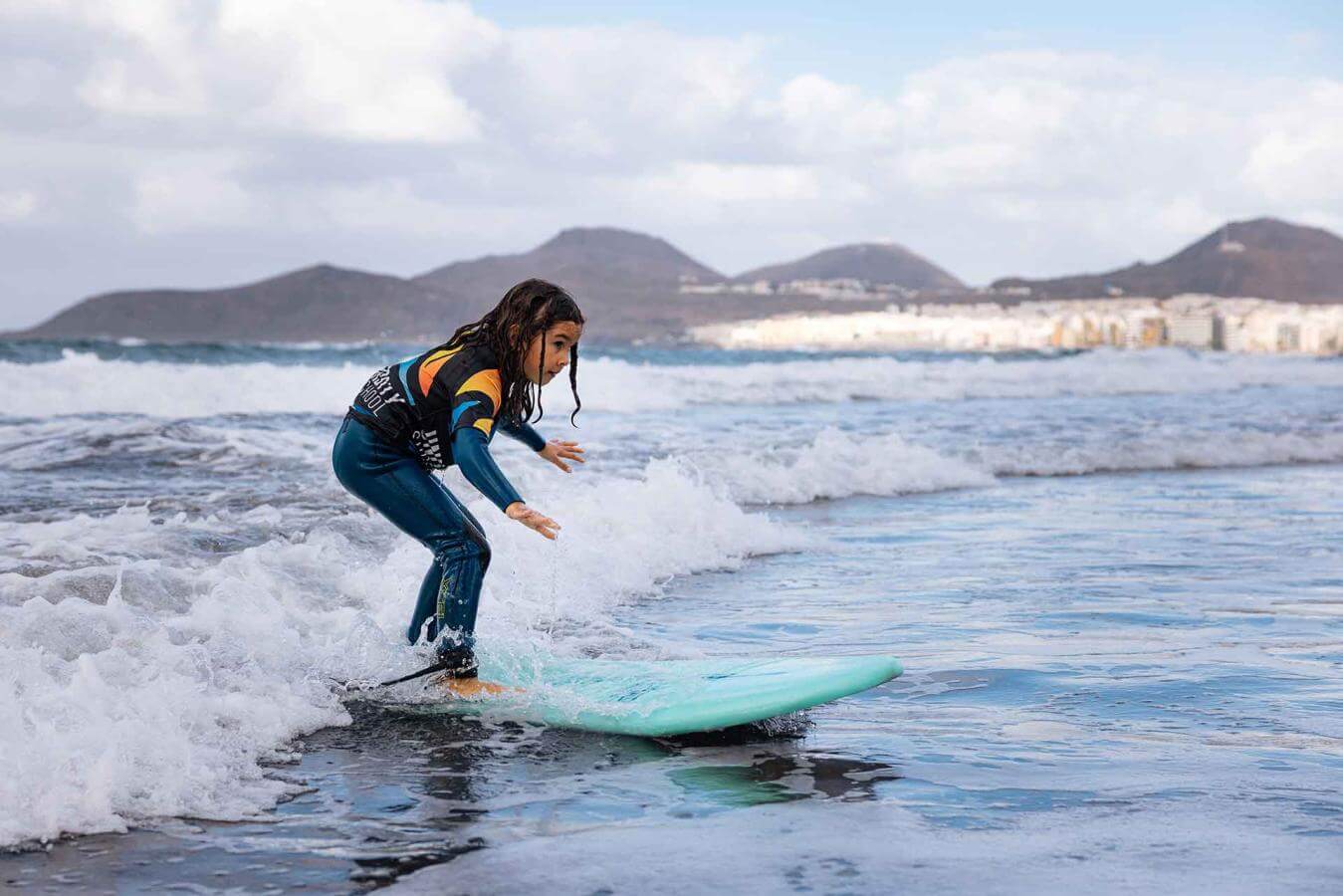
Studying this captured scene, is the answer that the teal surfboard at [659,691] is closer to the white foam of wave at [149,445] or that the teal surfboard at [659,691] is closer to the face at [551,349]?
the face at [551,349]

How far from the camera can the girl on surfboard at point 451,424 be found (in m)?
4.59

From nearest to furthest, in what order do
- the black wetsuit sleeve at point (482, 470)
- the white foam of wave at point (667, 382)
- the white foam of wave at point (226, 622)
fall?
the white foam of wave at point (226, 622) < the black wetsuit sleeve at point (482, 470) < the white foam of wave at point (667, 382)

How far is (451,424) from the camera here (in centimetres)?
467

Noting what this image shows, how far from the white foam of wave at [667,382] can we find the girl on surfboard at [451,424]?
51.2 ft

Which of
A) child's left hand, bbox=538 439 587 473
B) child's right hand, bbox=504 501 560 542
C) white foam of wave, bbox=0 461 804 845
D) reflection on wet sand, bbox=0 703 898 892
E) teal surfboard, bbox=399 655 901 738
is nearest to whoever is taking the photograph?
reflection on wet sand, bbox=0 703 898 892

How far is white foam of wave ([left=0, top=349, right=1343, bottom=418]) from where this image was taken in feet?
70.8

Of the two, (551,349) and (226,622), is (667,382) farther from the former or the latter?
(551,349)

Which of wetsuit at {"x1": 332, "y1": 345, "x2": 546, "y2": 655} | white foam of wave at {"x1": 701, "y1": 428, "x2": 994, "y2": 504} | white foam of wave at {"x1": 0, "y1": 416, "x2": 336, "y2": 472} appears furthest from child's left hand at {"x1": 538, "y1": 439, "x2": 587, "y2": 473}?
white foam of wave at {"x1": 701, "y1": 428, "x2": 994, "y2": 504}

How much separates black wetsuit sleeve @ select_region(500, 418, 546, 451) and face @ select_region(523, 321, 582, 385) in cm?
27

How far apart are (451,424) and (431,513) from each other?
0.40 meters

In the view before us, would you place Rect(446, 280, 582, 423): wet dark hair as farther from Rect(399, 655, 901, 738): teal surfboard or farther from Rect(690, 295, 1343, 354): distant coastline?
Rect(690, 295, 1343, 354): distant coastline

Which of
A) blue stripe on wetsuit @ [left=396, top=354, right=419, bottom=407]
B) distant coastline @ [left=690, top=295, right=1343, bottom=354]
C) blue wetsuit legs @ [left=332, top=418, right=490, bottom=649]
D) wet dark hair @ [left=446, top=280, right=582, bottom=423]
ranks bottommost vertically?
blue wetsuit legs @ [left=332, top=418, right=490, bottom=649]

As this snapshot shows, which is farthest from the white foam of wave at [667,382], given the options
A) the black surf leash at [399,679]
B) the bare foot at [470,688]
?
the bare foot at [470,688]

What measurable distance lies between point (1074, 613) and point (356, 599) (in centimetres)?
370
